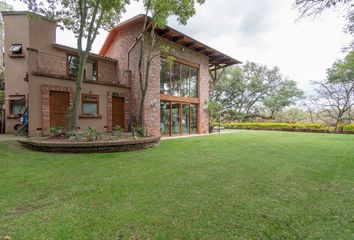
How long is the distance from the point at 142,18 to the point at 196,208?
998 cm

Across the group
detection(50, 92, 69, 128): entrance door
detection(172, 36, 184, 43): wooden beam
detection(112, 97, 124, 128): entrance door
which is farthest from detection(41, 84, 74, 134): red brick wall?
detection(172, 36, 184, 43): wooden beam

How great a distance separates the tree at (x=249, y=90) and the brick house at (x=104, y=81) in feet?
43.4

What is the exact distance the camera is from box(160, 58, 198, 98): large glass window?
37.5 feet

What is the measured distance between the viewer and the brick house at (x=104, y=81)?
28.4ft

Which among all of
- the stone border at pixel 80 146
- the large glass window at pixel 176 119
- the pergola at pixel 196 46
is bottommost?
the stone border at pixel 80 146

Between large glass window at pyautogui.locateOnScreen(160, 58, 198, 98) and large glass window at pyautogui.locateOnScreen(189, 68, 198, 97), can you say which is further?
large glass window at pyautogui.locateOnScreen(189, 68, 198, 97)

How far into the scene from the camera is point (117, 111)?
10742mm

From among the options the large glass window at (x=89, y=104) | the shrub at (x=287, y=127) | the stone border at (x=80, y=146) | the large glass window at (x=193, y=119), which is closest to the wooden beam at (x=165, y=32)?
the large glass window at (x=193, y=119)

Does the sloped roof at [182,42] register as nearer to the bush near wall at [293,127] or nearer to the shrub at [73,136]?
the shrub at [73,136]

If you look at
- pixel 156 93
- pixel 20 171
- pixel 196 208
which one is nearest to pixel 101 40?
pixel 156 93

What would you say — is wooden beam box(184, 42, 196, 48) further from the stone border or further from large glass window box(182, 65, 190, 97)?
the stone border

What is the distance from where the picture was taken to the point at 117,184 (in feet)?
11.2

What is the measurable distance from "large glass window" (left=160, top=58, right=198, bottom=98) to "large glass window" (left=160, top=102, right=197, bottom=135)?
748 mm

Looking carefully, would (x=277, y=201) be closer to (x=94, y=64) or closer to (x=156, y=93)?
(x=156, y=93)
